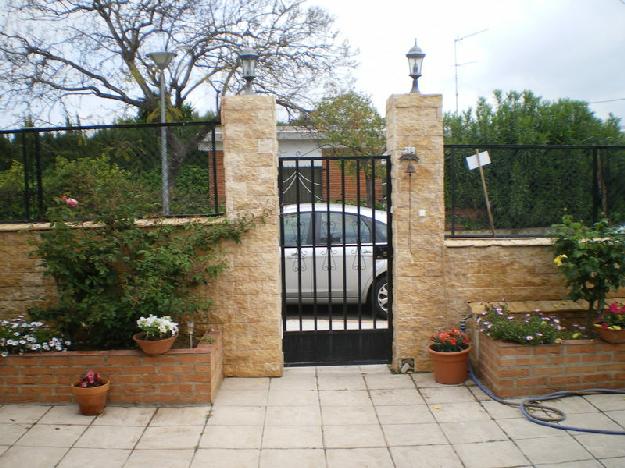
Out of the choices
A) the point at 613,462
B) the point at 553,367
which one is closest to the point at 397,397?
the point at 553,367

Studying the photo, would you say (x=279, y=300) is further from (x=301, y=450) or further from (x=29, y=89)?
(x=29, y=89)

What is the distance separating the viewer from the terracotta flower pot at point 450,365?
Result: 5246 mm

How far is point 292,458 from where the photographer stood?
13.0 ft

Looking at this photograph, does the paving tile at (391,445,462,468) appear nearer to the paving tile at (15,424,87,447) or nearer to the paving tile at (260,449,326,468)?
the paving tile at (260,449,326,468)

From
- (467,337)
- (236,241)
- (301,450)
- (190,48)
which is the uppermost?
(190,48)

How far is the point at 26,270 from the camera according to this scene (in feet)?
Result: 18.1

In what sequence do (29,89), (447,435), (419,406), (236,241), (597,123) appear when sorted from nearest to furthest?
(447,435) → (419,406) → (236,241) → (597,123) → (29,89)

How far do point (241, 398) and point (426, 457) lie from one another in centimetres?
176

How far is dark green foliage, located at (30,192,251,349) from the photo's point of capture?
16.1ft

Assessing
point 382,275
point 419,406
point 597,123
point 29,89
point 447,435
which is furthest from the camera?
point 29,89

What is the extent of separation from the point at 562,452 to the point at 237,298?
2.98 meters

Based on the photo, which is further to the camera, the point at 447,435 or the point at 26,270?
the point at 26,270

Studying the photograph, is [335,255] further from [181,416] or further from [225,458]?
[225,458]

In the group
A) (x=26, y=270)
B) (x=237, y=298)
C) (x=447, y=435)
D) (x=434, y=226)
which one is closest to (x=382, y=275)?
(x=434, y=226)
